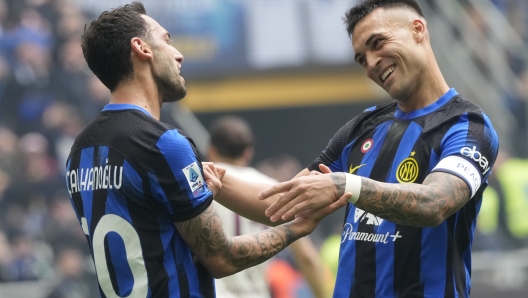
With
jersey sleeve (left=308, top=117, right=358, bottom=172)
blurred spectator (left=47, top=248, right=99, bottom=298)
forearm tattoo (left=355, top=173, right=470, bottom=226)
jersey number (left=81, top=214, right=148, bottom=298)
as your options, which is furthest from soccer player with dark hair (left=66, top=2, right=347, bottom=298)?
blurred spectator (left=47, top=248, right=99, bottom=298)

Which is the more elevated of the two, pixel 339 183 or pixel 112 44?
pixel 112 44

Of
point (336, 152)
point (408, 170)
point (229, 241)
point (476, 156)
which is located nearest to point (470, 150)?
point (476, 156)

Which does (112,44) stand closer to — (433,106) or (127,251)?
(127,251)

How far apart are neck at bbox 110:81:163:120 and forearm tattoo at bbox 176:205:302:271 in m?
0.48

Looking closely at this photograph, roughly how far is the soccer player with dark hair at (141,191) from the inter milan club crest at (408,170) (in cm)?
41

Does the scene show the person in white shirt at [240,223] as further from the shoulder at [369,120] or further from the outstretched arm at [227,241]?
the outstretched arm at [227,241]

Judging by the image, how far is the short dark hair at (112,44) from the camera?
3.29 meters

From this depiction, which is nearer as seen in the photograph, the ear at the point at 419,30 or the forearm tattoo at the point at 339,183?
the forearm tattoo at the point at 339,183

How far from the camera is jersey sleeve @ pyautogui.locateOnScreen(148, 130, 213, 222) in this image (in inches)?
123

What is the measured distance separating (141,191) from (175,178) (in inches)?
5.3

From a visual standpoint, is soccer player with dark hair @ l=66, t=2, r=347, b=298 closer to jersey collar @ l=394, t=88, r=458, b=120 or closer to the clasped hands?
the clasped hands

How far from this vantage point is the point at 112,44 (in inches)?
130

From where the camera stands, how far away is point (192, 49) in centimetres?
→ 1150

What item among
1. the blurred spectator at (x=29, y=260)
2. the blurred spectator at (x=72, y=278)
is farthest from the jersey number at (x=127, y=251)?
the blurred spectator at (x=29, y=260)
